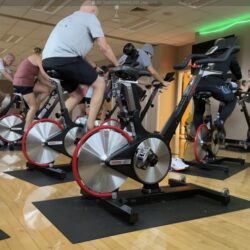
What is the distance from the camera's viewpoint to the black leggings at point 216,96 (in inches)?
135

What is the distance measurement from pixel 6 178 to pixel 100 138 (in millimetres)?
1149

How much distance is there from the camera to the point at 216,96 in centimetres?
354

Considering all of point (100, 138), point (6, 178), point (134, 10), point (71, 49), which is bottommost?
point (6, 178)

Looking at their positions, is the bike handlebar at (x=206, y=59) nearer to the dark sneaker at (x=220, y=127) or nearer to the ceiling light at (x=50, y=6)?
the dark sneaker at (x=220, y=127)

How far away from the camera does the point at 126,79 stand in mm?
2037

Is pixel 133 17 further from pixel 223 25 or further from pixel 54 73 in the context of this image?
pixel 54 73

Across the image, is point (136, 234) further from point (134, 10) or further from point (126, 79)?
point (134, 10)

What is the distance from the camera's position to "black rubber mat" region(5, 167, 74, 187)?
8.37 ft

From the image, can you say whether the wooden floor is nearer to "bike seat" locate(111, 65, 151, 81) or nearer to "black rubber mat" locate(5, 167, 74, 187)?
"black rubber mat" locate(5, 167, 74, 187)

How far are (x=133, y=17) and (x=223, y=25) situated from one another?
2182mm

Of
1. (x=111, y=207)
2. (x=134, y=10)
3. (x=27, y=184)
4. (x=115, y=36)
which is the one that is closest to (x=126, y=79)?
(x=111, y=207)

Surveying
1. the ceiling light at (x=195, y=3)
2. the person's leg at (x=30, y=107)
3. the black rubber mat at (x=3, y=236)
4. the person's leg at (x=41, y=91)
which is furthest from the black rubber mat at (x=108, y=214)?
the ceiling light at (x=195, y=3)

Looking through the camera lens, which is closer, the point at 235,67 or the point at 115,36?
the point at 235,67

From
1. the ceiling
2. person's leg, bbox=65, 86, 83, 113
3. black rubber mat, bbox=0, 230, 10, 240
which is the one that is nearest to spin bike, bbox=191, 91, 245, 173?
person's leg, bbox=65, 86, 83, 113
